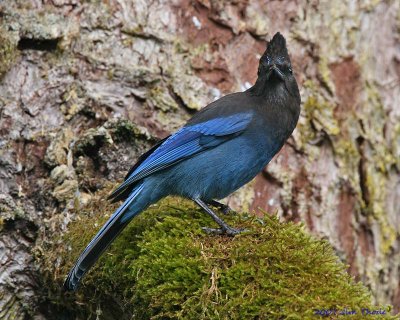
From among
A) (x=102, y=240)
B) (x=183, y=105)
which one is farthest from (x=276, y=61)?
(x=102, y=240)

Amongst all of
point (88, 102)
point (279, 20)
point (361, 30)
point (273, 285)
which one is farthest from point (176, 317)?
point (361, 30)

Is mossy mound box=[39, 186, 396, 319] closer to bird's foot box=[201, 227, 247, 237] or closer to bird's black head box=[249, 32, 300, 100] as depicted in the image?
bird's foot box=[201, 227, 247, 237]

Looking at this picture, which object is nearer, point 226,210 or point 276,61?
point 226,210

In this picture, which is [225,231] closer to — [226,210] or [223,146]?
[226,210]

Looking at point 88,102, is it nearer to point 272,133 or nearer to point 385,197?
point 272,133

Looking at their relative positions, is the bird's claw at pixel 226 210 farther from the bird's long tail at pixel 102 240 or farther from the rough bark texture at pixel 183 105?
the rough bark texture at pixel 183 105

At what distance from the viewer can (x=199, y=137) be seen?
5.00 m

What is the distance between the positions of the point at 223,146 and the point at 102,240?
1.14 metres

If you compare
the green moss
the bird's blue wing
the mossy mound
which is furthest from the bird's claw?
the green moss

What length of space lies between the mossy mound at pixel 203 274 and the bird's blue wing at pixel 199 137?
40 cm

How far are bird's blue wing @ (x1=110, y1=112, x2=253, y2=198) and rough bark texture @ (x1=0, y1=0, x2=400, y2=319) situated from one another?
1.72ft

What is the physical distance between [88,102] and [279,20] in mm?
1947

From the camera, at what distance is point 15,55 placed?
5395mm

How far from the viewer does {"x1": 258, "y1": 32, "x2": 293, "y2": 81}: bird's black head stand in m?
4.97
